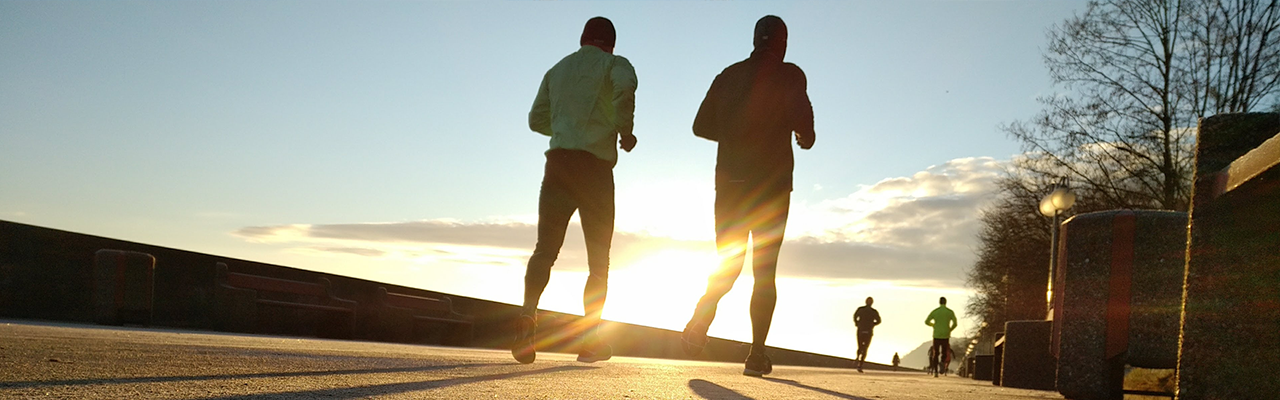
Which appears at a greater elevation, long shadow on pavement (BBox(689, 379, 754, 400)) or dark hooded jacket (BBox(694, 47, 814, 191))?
dark hooded jacket (BBox(694, 47, 814, 191))

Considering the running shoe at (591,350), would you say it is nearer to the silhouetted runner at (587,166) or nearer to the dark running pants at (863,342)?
the silhouetted runner at (587,166)

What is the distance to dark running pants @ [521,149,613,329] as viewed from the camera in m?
7.00

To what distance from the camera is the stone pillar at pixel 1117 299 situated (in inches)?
235

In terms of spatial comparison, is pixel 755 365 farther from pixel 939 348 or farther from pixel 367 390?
pixel 939 348

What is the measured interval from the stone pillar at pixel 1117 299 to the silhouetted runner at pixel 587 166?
2669 millimetres

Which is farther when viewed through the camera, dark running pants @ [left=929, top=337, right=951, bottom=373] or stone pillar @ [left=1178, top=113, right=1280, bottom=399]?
dark running pants @ [left=929, top=337, right=951, bottom=373]

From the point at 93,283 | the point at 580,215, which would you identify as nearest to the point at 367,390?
the point at 580,215

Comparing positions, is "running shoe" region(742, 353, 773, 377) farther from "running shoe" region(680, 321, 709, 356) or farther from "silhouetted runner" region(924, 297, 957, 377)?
"silhouetted runner" region(924, 297, 957, 377)

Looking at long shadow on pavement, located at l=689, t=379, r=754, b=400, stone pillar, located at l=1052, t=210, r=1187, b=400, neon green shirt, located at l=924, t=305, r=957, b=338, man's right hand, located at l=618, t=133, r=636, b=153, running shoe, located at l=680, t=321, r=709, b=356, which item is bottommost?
neon green shirt, located at l=924, t=305, r=957, b=338

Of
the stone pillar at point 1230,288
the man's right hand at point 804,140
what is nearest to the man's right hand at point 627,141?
the man's right hand at point 804,140

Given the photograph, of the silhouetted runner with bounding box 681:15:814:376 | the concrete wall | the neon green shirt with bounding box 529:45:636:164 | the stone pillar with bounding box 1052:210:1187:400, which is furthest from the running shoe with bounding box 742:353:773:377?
the concrete wall

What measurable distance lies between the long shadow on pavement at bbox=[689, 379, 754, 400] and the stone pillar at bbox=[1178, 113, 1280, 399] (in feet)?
5.25

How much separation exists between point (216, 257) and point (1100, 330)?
11.0 metres

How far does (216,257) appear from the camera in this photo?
46.4 ft
